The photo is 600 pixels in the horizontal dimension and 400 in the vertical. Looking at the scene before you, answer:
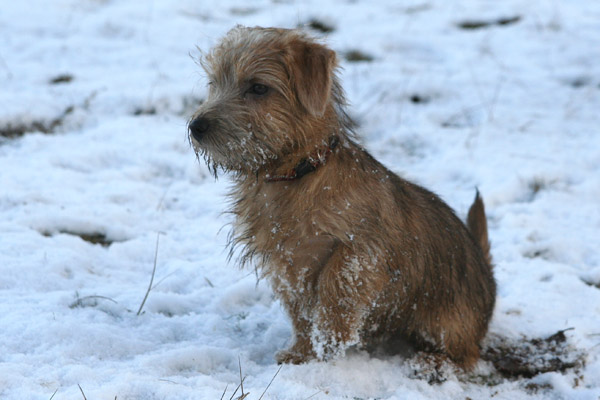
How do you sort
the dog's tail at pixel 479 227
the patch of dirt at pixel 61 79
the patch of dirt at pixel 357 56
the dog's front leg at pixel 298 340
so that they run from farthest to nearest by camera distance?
1. the patch of dirt at pixel 357 56
2. the patch of dirt at pixel 61 79
3. the dog's tail at pixel 479 227
4. the dog's front leg at pixel 298 340

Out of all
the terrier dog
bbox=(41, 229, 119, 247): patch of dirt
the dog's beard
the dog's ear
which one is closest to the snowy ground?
bbox=(41, 229, 119, 247): patch of dirt

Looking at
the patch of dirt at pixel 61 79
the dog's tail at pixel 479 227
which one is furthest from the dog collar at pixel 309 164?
the patch of dirt at pixel 61 79

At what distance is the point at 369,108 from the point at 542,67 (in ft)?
7.78

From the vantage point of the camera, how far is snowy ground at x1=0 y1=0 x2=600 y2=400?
316 cm

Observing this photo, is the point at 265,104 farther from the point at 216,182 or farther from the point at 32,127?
the point at 32,127

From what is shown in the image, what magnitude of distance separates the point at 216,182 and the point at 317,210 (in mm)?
2852

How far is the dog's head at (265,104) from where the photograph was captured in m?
2.93

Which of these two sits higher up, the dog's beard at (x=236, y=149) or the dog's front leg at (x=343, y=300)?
the dog's beard at (x=236, y=149)

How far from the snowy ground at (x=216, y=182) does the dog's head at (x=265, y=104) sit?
667mm

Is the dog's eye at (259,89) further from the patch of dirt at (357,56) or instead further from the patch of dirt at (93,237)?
the patch of dirt at (357,56)

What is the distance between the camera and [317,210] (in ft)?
9.83

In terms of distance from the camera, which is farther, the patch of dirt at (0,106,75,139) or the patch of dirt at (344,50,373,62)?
the patch of dirt at (344,50,373,62)

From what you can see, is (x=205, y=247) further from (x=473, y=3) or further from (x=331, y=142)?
(x=473, y=3)

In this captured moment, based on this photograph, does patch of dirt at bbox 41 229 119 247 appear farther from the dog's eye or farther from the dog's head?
the dog's eye
